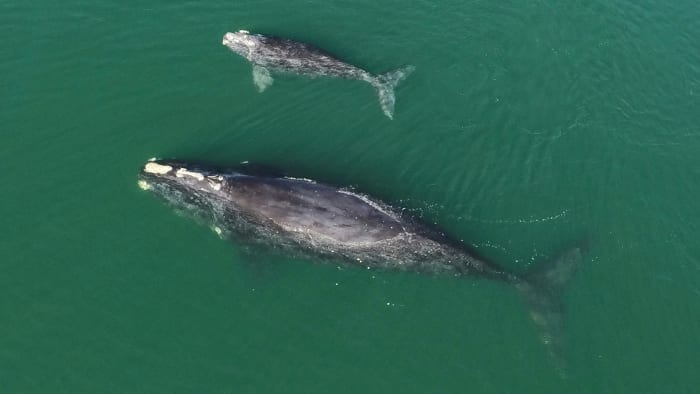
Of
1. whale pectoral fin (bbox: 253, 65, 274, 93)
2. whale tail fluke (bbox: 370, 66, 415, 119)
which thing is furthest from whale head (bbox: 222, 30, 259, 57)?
whale tail fluke (bbox: 370, 66, 415, 119)

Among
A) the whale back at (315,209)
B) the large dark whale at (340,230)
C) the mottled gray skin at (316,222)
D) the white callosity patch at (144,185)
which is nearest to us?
the large dark whale at (340,230)

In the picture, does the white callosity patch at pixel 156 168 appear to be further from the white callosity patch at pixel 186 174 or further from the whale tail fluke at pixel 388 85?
the whale tail fluke at pixel 388 85

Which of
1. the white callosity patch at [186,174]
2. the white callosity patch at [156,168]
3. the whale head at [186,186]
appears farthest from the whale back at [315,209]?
the white callosity patch at [156,168]

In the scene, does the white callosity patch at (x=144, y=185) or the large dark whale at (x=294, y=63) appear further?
the large dark whale at (x=294, y=63)

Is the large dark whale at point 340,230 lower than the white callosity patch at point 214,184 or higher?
lower

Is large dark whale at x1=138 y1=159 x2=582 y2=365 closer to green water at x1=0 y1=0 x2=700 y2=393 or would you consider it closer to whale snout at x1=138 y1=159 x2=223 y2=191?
whale snout at x1=138 y1=159 x2=223 y2=191

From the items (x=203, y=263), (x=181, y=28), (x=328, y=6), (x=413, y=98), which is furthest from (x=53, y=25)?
(x=413, y=98)

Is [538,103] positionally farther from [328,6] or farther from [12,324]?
[12,324]
